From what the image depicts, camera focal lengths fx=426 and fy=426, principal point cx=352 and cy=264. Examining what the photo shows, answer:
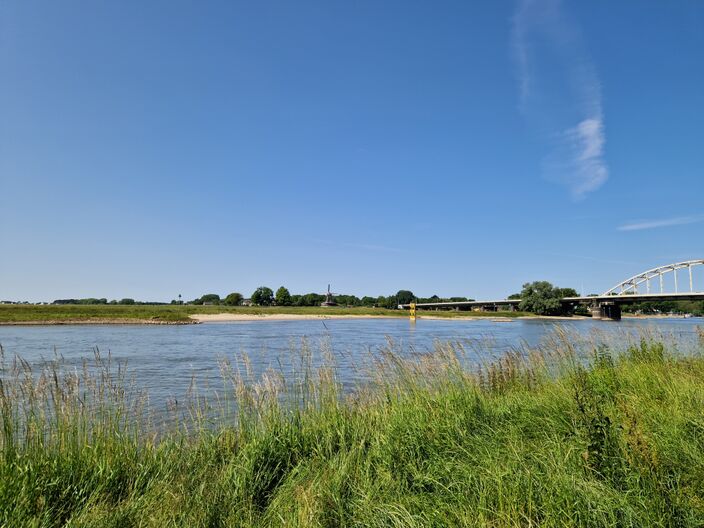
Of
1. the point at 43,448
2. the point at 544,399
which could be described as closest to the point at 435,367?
the point at 544,399

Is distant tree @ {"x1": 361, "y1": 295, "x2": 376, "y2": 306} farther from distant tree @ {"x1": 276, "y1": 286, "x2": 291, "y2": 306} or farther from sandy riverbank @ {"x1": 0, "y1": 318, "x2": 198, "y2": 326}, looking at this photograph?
sandy riverbank @ {"x1": 0, "y1": 318, "x2": 198, "y2": 326}

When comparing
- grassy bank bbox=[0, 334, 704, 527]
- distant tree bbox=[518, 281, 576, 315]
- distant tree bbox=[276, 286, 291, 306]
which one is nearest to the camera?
grassy bank bbox=[0, 334, 704, 527]

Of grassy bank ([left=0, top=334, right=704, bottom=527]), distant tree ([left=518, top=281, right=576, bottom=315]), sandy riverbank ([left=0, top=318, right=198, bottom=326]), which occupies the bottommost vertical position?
sandy riverbank ([left=0, top=318, right=198, bottom=326])

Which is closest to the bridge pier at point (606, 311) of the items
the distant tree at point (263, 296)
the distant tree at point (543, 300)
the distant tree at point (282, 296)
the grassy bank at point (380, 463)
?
the distant tree at point (543, 300)

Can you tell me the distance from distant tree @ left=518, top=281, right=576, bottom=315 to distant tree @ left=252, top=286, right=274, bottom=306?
79.3 m

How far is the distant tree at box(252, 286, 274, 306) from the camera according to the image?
141625 millimetres

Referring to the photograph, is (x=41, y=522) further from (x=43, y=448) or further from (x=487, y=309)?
(x=487, y=309)

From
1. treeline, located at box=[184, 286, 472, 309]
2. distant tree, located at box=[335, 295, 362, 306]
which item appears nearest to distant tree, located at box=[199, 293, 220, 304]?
treeline, located at box=[184, 286, 472, 309]

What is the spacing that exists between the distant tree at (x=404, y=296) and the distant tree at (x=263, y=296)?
175ft

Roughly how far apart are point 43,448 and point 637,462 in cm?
561

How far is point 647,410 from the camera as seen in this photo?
5.09m

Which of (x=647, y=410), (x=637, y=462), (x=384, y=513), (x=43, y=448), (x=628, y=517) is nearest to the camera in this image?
(x=628, y=517)

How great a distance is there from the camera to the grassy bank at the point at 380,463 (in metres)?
3.06

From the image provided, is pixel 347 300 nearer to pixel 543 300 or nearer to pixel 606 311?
pixel 543 300
